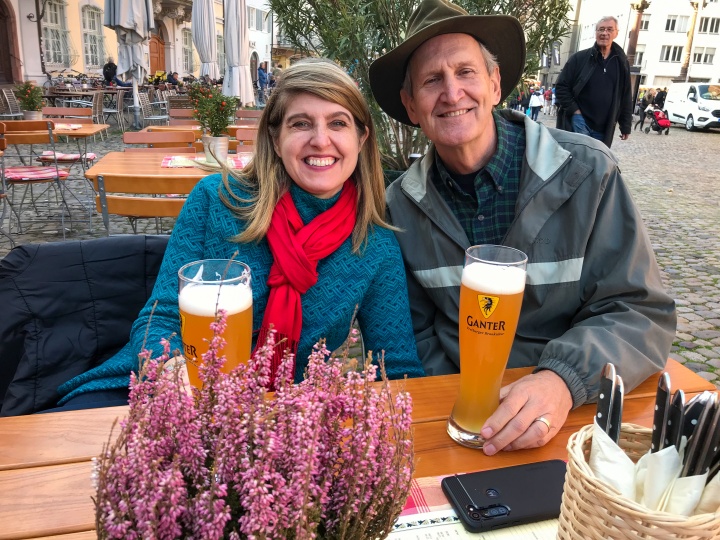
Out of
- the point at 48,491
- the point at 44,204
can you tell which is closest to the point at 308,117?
the point at 48,491

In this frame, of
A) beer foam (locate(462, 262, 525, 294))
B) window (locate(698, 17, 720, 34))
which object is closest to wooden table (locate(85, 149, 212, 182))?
beer foam (locate(462, 262, 525, 294))

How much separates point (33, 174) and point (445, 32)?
6082 mm

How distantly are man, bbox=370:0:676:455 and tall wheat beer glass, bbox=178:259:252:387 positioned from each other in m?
0.73

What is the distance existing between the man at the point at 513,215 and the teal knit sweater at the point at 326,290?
101 mm

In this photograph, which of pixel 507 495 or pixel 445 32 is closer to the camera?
pixel 507 495

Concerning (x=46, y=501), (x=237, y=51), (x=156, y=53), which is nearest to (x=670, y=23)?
(x=156, y=53)

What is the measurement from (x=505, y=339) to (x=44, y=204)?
26.7ft

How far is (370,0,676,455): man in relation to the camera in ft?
5.33

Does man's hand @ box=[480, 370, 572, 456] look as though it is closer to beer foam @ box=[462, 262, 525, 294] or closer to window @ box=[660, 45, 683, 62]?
beer foam @ box=[462, 262, 525, 294]

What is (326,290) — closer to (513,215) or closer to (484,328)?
(513,215)

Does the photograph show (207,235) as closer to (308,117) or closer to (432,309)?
(308,117)

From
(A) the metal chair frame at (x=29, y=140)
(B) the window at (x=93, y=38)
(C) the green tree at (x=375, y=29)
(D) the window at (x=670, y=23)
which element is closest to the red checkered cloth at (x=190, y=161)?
(C) the green tree at (x=375, y=29)

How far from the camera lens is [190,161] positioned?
5035 mm

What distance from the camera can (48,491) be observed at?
1.08 meters
